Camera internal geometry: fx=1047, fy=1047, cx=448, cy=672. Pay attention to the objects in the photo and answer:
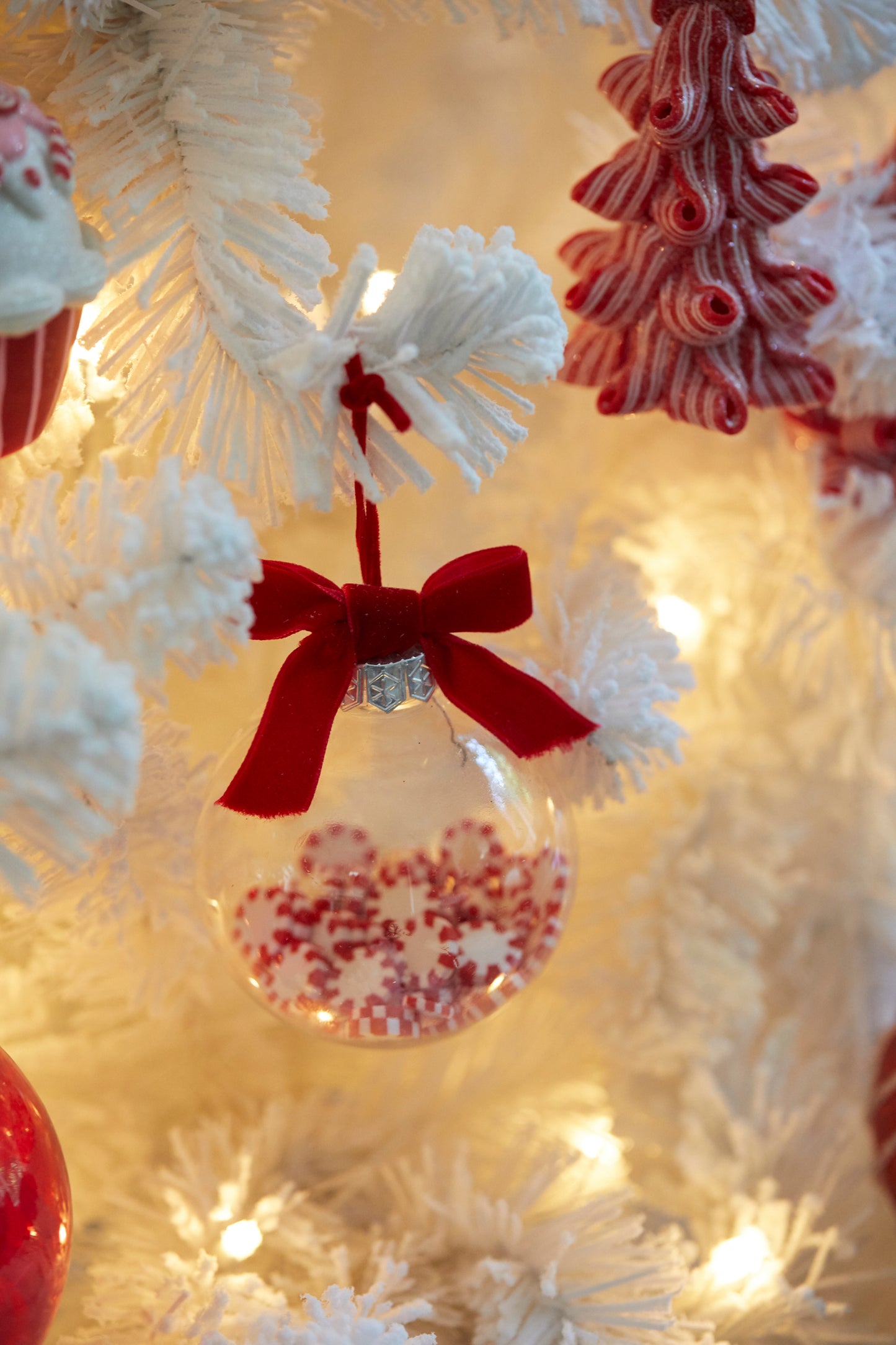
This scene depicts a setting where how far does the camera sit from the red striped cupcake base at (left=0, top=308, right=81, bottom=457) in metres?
0.37

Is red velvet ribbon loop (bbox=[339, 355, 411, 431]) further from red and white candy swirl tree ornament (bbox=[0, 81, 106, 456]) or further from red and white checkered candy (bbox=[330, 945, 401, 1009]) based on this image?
red and white checkered candy (bbox=[330, 945, 401, 1009])

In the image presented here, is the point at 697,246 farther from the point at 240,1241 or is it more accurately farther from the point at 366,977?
the point at 240,1241

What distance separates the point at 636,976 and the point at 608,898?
60 millimetres

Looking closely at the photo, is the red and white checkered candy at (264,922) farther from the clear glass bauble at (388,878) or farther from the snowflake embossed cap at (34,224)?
the snowflake embossed cap at (34,224)

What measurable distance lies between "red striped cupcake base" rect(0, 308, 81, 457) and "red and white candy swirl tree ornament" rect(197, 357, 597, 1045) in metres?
0.11

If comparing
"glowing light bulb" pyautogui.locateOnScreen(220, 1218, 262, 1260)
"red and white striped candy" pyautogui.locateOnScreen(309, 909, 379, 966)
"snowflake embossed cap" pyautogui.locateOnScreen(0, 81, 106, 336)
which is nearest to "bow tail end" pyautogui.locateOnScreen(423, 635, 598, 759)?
"red and white striped candy" pyautogui.locateOnScreen(309, 909, 379, 966)

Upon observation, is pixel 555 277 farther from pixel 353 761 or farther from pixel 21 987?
pixel 21 987

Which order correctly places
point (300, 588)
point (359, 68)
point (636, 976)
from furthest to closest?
point (636, 976)
point (359, 68)
point (300, 588)

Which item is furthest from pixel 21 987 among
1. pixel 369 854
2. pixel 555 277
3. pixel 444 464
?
pixel 555 277

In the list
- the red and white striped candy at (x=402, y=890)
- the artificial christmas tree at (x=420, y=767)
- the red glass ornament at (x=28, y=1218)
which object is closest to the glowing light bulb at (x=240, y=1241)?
the artificial christmas tree at (x=420, y=767)

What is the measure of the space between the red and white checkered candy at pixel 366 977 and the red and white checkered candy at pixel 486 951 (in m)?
0.03

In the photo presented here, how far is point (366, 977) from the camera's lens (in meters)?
0.48

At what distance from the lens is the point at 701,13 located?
0.50 meters

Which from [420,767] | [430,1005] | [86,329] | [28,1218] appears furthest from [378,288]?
[28,1218]
